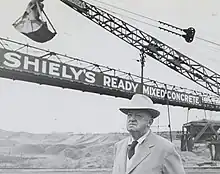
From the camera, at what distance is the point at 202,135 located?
16.0 ft

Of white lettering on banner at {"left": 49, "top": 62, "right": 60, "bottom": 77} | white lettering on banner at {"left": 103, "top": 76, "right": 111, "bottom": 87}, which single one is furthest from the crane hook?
white lettering on banner at {"left": 49, "top": 62, "right": 60, "bottom": 77}

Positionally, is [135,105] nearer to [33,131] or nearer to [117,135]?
[33,131]

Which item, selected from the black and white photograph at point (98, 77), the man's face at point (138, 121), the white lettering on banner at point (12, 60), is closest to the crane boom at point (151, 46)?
the black and white photograph at point (98, 77)

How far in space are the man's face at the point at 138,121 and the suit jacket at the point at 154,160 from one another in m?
0.04

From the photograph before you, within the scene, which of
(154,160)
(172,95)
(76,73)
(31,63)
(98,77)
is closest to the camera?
(154,160)

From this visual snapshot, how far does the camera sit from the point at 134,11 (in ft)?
13.5

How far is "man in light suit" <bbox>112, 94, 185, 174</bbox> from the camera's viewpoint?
50.5 inches

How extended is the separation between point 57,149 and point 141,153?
260 cm

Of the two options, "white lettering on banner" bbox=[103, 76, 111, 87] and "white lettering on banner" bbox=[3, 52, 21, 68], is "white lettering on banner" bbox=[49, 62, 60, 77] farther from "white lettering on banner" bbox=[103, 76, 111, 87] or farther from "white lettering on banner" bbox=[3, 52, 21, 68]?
"white lettering on banner" bbox=[103, 76, 111, 87]

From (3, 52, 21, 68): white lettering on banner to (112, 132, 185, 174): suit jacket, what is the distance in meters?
2.25

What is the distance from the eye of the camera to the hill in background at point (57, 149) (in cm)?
352

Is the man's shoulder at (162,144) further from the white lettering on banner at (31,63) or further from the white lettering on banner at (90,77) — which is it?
the white lettering on banner at (90,77)

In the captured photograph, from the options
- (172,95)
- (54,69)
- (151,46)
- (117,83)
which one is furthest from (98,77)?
(172,95)

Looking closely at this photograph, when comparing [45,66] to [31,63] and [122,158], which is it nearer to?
[31,63]
